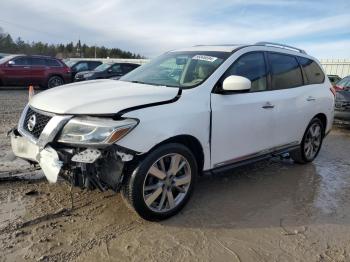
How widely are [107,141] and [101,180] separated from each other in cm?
41

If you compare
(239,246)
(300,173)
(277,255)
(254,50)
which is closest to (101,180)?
(239,246)

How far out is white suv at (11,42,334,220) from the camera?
11.3 feet

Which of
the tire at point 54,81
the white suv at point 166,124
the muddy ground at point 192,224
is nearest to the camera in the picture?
the muddy ground at point 192,224

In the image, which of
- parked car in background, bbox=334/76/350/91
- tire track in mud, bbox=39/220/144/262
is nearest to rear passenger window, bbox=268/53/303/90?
tire track in mud, bbox=39/220/144/262

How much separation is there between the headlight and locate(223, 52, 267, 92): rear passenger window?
1.64 metres

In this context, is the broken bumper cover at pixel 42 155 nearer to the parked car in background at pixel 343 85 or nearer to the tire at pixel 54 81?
the parked car in background at pixel 343 85

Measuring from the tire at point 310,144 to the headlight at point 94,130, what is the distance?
3531 millimetres

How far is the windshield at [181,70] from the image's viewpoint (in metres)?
4.35

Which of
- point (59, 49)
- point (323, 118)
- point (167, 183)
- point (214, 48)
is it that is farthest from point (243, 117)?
point (59, 49)

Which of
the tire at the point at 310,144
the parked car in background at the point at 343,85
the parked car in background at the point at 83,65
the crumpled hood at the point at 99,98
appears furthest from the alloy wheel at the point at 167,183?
the parked car in background at the point at 83,65

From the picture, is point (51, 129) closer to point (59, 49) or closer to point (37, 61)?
point (37, 61)

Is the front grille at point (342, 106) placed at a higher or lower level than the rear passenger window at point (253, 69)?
lower

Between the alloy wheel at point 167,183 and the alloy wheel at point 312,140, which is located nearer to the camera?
the alloy wheel at point 167,183

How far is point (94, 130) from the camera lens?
11.0 feet
